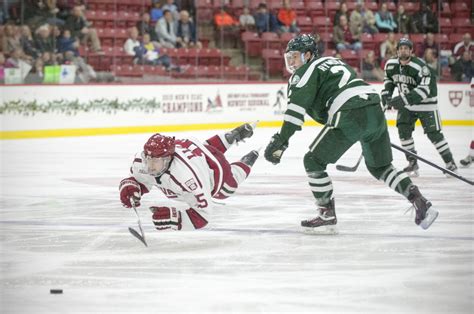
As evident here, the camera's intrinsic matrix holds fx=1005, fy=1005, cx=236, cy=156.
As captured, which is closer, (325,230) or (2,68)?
(325,230)

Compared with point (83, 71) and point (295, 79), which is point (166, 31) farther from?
point (295, 79)

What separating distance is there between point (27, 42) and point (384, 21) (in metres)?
6.56

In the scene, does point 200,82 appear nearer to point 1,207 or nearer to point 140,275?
point 1,207

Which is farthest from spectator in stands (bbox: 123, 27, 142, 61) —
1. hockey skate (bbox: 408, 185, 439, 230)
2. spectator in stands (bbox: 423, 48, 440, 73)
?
hockey skate (bbox: 408, 185, 439, 230)

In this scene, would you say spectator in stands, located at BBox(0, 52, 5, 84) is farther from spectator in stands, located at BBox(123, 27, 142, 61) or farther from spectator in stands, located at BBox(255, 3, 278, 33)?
spectator in stands, located at BBox(255, 3, 278, 33)

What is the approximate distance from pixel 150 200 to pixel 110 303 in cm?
354

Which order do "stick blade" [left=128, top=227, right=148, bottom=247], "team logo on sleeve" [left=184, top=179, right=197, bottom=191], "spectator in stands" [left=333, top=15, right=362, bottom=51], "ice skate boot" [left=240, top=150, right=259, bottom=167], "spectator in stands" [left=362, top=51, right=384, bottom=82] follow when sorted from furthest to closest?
1. "spectator in stands" [left=333, top=15, right=362, bottom=51]
2. "spectator in stands" [left=362, top=51, right=384, bottom=82]
3. "ice skate boot" [left=240, top=150, right=259, bottom=167]
4. "stick blade" [left=128, top=227, right=148, bottom=247]
5. "team logo on sleeve" [left=184, top=179, right=197, bottom=191]

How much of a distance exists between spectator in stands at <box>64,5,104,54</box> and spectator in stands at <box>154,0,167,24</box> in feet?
4.17

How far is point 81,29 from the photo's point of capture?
14.4 meters

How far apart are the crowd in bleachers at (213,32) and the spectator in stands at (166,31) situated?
0.02m

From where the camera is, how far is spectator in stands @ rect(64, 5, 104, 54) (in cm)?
1423

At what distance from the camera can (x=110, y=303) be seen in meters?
4.04

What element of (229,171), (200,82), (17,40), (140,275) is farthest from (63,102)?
(140,275)

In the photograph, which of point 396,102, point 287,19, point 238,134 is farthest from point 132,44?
point 238,134
